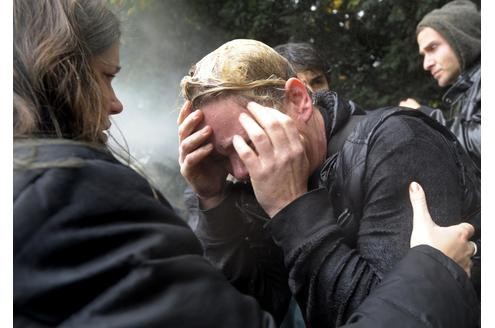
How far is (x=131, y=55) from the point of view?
3.79 meters

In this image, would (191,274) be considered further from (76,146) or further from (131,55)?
(131,55)

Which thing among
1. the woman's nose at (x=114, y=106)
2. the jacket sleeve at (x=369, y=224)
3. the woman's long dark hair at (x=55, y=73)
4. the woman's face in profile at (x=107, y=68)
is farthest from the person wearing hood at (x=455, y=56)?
the woman's long dark hair at (x=55, y=73)

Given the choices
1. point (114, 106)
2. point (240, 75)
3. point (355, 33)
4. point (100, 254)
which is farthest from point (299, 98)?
point (355, 33)

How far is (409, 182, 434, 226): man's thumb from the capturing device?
4.31 feet

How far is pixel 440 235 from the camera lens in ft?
4.17

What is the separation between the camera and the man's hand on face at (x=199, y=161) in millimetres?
1684

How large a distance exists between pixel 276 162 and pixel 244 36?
9.06 ft

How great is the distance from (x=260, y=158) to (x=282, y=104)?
277mm

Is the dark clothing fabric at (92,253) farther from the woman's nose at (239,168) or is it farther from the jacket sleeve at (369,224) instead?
the woman's nose at (239,168)

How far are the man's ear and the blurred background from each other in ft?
6.85

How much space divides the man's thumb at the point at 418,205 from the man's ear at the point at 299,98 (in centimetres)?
46

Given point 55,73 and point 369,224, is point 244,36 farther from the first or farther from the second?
point 55,73

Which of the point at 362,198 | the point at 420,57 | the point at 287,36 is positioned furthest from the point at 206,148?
the point at 420,57

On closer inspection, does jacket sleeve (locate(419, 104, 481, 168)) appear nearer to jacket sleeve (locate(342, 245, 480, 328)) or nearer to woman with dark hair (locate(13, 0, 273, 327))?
jacket sleeve (locate(342, 245, 480, 328))
